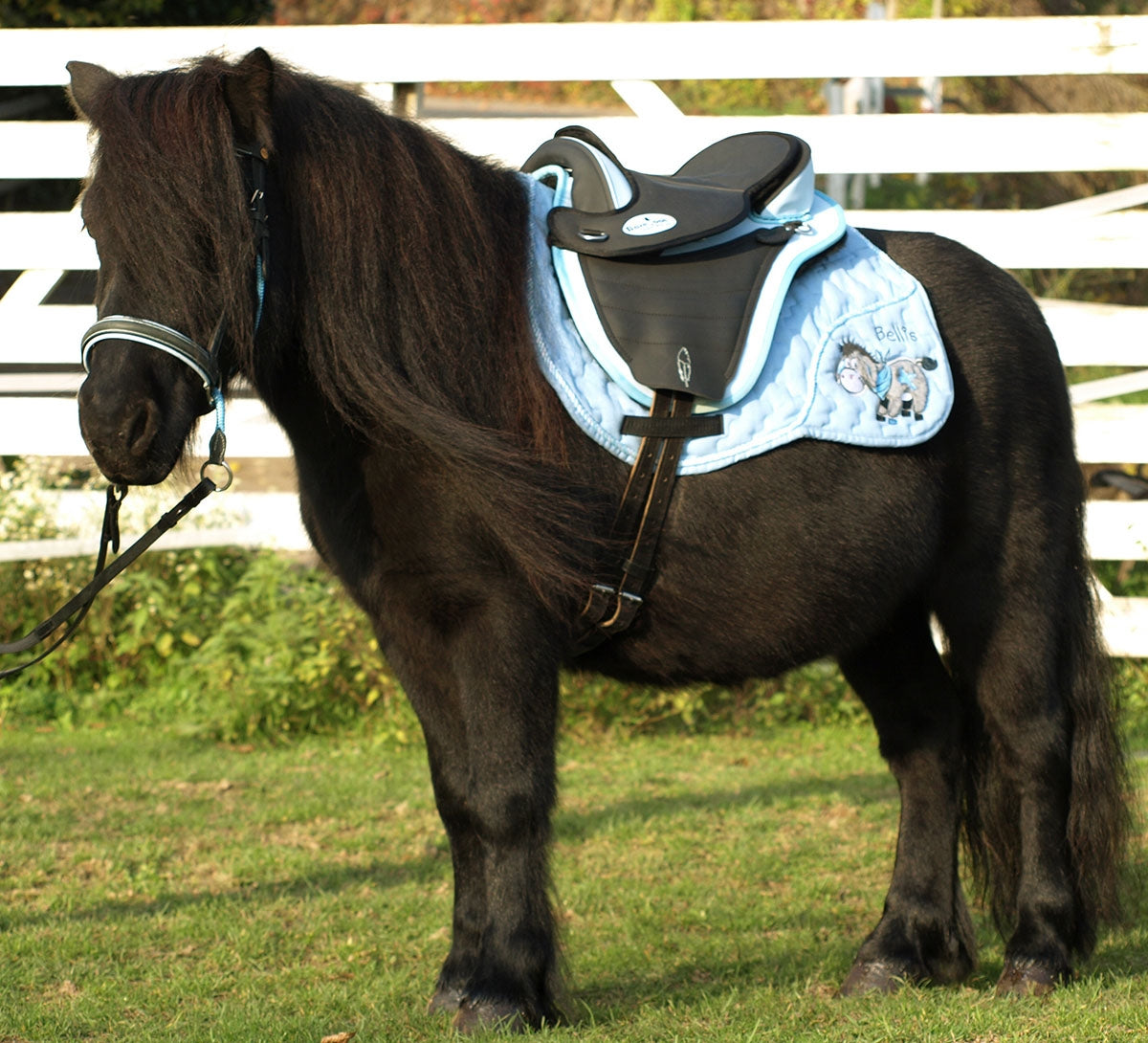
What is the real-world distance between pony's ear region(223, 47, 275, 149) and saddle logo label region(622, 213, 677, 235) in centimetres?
83

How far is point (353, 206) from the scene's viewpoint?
9.25 feet

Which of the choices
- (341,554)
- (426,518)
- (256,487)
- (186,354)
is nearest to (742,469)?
(426,518)

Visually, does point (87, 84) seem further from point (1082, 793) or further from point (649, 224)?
point (1082, 793)

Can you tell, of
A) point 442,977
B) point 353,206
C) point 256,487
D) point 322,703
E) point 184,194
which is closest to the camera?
point 184,194

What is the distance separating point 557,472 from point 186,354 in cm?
81

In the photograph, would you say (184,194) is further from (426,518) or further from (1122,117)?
(1122,117)

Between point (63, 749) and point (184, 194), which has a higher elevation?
point (184, 194)

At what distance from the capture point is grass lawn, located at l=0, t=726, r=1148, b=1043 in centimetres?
323

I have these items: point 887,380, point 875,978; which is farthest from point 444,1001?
point 887,380

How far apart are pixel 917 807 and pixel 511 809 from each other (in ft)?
4.19

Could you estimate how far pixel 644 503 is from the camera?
9.91 ft

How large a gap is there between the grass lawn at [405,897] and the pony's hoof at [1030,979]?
0.13ft

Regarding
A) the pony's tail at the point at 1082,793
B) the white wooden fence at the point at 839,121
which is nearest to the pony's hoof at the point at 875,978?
the pony's tail at the point at 1082,793

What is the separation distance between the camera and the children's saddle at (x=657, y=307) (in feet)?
9.91
